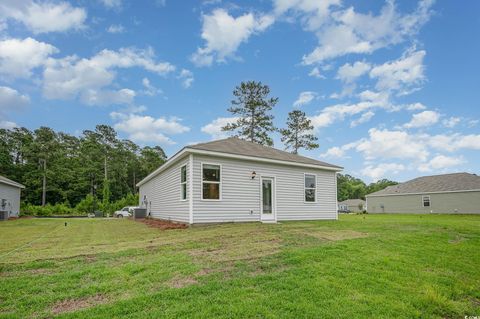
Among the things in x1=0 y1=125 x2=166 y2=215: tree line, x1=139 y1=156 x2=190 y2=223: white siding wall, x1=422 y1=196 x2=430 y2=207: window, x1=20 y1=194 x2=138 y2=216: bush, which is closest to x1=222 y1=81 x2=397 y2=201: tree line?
x1=20 y1=194 x2=138 y2=216: bush

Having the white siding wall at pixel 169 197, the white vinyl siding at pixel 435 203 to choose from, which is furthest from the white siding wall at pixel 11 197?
the white vinyl siding at pixel 435 203

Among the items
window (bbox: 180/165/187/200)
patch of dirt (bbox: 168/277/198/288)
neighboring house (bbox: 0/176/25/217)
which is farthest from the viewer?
neighboring house (bbox: 0/176/25/217)

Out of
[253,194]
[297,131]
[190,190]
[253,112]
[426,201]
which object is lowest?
[426,201]

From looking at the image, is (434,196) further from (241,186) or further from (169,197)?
(169,197)

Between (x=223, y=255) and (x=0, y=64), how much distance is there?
17.9 meters

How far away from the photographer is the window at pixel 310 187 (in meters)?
14.5

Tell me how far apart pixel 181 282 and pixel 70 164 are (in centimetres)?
4544

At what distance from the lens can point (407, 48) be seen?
49.5ft

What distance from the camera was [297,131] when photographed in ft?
119

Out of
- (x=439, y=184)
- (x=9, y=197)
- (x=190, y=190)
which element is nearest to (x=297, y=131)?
(x=439, y=184)

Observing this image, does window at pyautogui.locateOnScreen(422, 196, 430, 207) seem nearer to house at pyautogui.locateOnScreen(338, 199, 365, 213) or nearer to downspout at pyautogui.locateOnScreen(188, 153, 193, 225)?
house at pyautogui.locateOnScreen(338, 199, 365, 213)

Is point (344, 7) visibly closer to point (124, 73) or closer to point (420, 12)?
point (420, 12)

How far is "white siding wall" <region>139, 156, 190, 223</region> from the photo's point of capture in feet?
39.7

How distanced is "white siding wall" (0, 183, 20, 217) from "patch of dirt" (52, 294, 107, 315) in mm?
26555
